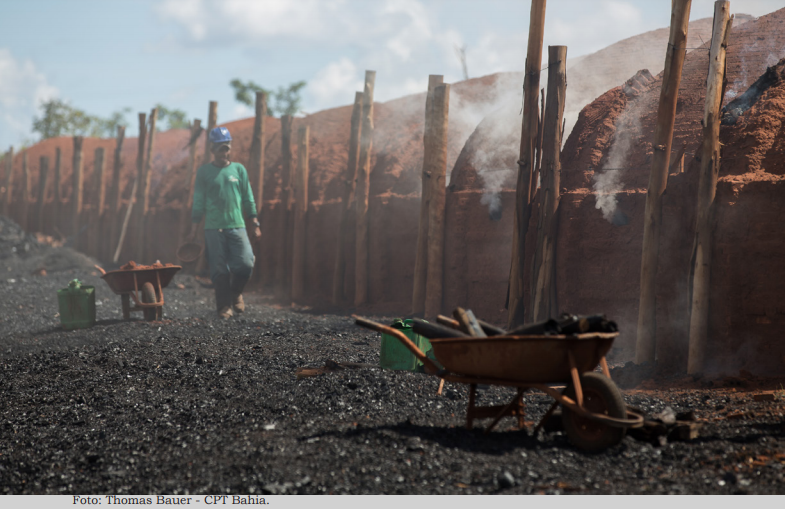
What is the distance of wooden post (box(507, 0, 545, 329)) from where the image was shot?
704cm

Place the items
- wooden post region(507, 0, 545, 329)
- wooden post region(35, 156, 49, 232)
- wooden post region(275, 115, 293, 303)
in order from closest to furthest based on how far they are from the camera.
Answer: wooden post region(507, 0, 545, 329) → wooden post region(275, 115, 293, 303) → wooden post region(35, 156, 49, 232)

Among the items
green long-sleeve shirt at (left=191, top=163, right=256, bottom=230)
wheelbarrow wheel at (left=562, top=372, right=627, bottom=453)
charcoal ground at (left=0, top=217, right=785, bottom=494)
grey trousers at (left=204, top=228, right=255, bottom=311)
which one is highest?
green long-sleeve shirt at (left=191, top=163, right=256, bottom=230)

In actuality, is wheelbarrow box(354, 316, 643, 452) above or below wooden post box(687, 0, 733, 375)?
below

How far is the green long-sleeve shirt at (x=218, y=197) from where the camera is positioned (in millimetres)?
9148

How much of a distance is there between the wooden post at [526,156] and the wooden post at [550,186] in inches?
6.6

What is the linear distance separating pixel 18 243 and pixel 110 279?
1255 centimetres

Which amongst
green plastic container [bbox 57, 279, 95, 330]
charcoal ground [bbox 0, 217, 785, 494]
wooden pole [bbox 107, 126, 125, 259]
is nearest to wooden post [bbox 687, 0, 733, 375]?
charcoal ground [bbox 0, 217, 785, 494]

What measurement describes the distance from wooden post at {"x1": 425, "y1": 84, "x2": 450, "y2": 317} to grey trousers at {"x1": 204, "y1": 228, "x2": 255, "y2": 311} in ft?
7.95

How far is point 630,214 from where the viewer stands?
6645 mm

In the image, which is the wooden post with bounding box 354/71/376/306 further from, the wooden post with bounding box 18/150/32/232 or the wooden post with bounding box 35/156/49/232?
the wooden post with bounding box 18/150/32/232

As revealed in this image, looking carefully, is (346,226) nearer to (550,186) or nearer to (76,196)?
(550,186)

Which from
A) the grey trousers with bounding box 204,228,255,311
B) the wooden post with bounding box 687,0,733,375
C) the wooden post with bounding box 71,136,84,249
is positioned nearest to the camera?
the wooden post with bounding box 687,0,733,375

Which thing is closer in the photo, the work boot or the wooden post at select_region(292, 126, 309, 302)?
the work boot

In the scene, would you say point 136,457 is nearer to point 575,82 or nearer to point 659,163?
point 659,163
